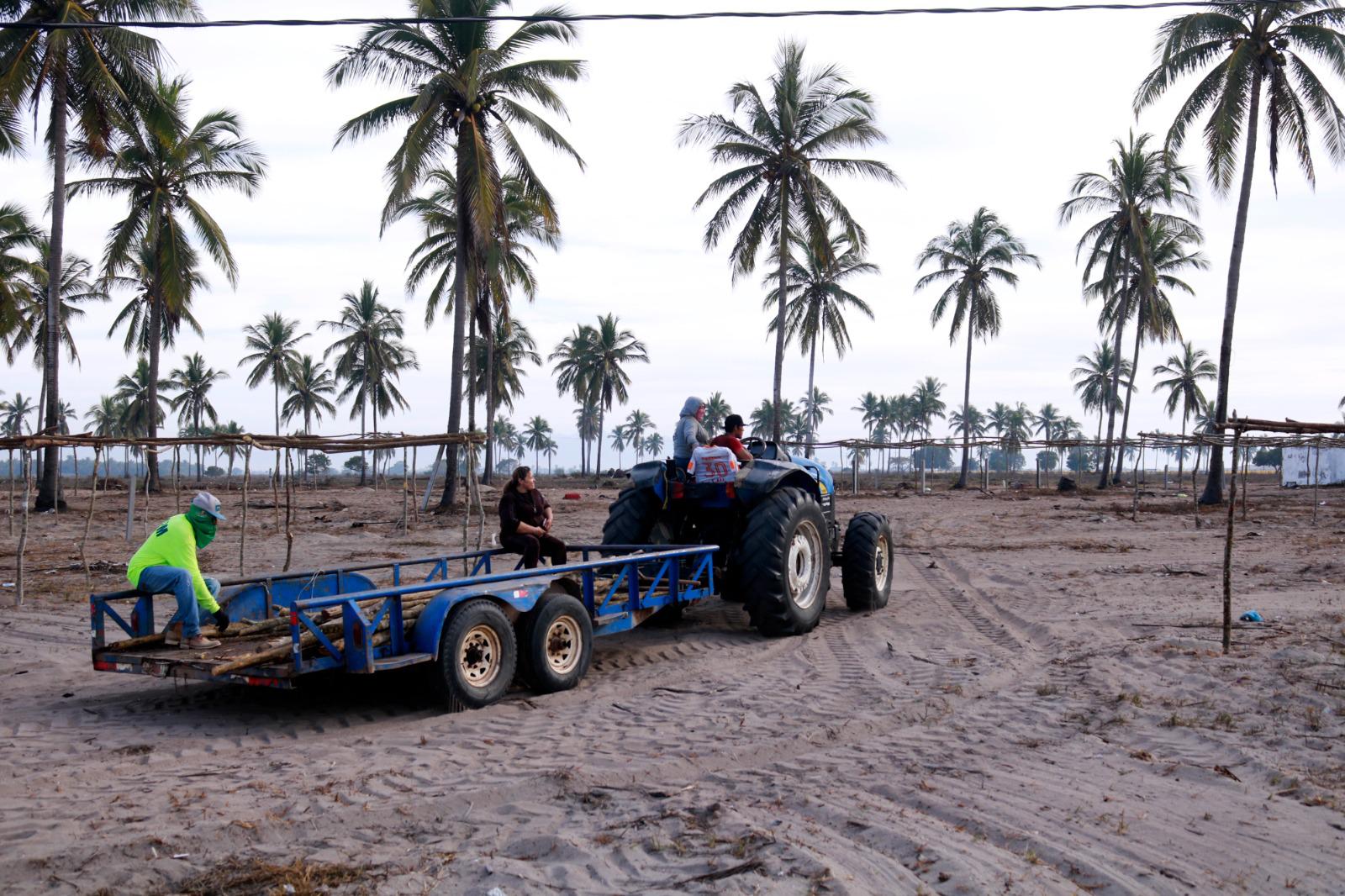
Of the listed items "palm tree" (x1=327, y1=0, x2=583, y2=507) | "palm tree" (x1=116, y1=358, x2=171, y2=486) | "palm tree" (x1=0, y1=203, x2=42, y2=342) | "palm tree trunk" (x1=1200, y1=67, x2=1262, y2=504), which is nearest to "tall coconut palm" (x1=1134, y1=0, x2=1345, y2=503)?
"palm tree trunk" (x1=1200, y1=67, x2=1262, y2=504)

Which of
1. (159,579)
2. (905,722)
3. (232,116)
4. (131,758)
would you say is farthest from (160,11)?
(905,722)

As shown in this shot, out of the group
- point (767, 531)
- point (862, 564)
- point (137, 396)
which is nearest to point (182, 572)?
point (767, 531)

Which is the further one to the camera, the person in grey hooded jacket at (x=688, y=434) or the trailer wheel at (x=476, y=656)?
the person in grey hooded jacket at (x=688, y=434)

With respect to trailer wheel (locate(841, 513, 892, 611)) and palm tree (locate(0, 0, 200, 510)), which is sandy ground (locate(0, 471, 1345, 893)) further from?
palm tree (locate(0, 0, 200, 510))

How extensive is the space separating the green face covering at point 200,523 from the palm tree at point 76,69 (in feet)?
42.7

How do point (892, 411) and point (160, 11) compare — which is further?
point (892, 411)

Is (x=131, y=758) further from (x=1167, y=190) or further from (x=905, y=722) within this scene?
(x=1167, y=190)

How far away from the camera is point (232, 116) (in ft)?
91.6

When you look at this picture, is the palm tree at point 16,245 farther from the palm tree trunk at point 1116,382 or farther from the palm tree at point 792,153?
the palm tree trunk at point 1116,382

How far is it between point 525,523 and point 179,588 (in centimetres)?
272

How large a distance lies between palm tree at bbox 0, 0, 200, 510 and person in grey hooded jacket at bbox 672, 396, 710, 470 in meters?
13.7

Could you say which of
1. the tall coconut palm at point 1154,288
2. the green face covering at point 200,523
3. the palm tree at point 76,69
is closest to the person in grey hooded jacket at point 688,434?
the green face covering at point 200,523

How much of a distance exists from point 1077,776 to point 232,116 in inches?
1139

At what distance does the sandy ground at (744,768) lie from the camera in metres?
3.95
